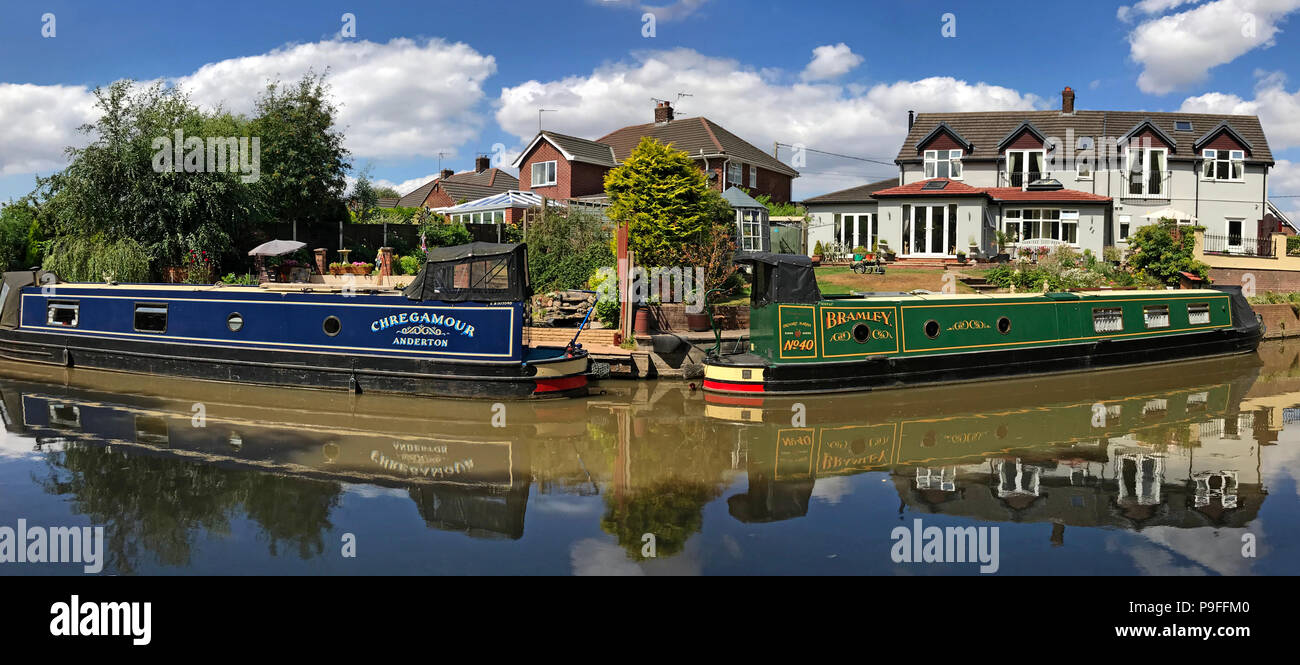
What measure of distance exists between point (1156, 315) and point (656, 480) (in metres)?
13.0

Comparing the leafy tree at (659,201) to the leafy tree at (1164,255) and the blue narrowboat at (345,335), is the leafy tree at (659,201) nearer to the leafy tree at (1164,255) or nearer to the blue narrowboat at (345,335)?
the blue narrowboat at (345,335)

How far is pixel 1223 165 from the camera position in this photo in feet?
89.1

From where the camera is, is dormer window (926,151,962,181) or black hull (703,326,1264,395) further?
dormer window (926,151,962,181)

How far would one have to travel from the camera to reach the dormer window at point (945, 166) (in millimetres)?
27844

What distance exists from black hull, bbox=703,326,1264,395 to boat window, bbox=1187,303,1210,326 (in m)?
0.28

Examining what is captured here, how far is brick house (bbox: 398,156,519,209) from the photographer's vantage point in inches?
1599

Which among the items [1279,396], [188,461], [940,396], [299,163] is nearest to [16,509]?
[188,461]

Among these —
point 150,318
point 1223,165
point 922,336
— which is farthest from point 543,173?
point 1223,165

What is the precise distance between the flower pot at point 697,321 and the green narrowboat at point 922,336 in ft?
5.91

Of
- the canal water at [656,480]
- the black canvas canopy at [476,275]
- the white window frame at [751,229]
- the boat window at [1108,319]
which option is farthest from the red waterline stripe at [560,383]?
the white window frame at [751,229]

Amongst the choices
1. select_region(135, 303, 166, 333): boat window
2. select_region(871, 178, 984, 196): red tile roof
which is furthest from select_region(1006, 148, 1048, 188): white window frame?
select_region(135, 303, 166, 333): boat window

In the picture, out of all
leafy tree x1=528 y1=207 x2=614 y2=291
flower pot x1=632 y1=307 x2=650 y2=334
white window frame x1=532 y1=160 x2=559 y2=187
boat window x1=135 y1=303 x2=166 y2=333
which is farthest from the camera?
white window frame x1=532 y1=160 x2=559 y2=187

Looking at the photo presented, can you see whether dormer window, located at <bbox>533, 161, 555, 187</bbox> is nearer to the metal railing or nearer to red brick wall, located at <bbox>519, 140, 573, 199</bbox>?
red brick wall, located at <bbox>519, 140, 573, 199</bbox>
